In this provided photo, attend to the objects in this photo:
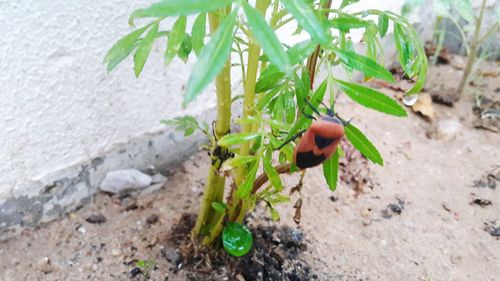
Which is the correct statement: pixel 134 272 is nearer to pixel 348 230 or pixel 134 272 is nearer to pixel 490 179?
pixel 348 230

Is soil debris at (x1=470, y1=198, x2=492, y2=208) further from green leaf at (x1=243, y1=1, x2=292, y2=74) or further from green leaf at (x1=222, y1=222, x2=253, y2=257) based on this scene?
green leaf at (x1=243, y1=1, x2=292, y2=74)

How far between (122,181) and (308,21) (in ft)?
3.62

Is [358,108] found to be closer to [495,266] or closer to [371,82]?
[371,82]

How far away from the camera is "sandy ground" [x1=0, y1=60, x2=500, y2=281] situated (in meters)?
1.56

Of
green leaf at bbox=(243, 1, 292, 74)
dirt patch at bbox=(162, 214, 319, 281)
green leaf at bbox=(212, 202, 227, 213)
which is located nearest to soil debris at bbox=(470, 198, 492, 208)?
dirt patch at bbox=(162, 214, 319, 281)

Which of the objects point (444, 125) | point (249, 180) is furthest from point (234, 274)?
point (444, 125)

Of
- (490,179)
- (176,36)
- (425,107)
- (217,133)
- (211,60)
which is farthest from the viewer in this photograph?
(425,107)

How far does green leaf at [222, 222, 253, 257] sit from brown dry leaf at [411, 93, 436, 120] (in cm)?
130

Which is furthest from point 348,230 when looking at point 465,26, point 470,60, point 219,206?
point 465,26

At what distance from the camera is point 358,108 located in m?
2.36

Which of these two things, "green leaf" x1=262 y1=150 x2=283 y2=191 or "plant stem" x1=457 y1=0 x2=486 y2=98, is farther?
"plant stem" x1=457 y1=0 x2=486 y2=98

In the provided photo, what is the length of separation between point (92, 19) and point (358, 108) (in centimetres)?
131

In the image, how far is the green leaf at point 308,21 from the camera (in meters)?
0.82

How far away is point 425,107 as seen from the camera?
2438 mm
